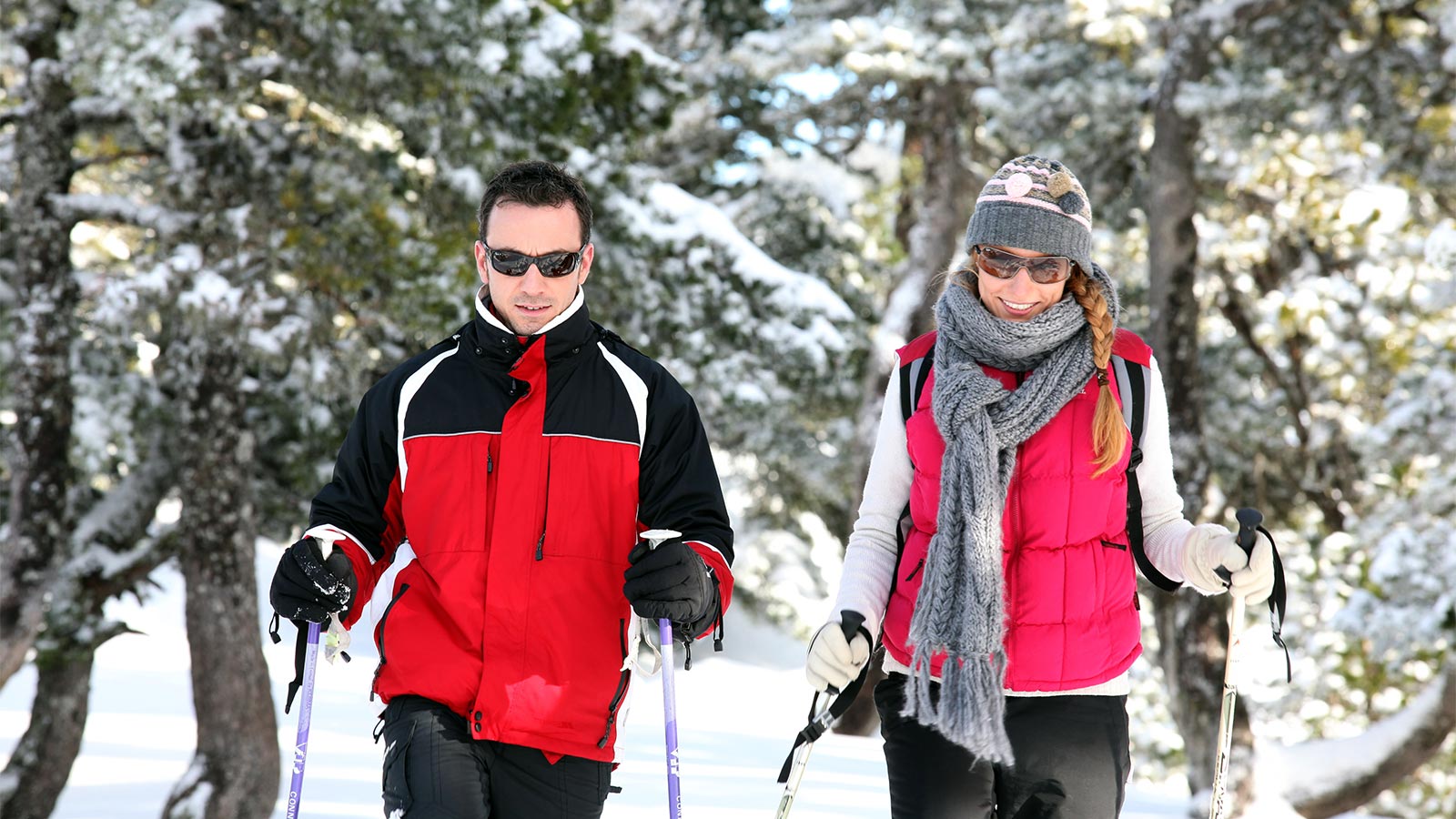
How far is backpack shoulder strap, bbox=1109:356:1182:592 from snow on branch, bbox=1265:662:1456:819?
854 centimetres

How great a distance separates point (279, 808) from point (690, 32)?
300 inches

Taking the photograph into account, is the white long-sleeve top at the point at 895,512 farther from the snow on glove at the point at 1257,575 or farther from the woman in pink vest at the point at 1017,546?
the snow on glove at the point at 1257,575

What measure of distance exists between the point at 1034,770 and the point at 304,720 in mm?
1611

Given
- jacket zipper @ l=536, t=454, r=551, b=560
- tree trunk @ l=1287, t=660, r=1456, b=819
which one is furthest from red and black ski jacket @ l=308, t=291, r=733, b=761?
tree trunk @ l=1287, t=660, r=1456, b=819

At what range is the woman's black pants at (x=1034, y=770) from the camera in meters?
2.82

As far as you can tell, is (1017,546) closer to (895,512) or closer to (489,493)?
(895,512)

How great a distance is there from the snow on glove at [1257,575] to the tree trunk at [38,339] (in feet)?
27.4

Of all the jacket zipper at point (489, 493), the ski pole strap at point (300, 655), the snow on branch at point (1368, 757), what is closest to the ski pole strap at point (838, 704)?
the jacket zipper at point (489, 493)

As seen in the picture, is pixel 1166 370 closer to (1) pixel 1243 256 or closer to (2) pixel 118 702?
(1) pixel 1243 256

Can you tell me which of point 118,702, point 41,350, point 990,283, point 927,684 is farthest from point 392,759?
point 118,702

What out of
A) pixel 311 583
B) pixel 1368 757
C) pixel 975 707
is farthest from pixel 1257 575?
pixel 1368 757

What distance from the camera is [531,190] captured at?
3.16 metres

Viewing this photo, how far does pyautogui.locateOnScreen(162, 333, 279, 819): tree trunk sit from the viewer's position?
9.54m

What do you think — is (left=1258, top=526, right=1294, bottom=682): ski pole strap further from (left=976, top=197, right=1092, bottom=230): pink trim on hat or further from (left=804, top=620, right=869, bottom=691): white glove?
(left=804, top=620, right=869, bottom=691): white glove
